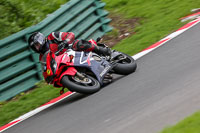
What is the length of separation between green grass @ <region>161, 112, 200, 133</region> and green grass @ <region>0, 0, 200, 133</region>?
411 centimetres

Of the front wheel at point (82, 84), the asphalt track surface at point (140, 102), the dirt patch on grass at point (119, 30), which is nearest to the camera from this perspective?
the asphalt track surface at point (140, 102)

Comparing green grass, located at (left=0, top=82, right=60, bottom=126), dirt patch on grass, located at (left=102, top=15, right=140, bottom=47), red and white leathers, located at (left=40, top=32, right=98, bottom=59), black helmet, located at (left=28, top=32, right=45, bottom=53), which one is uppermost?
black helmet, located at (left=28, top=32, right=45, bottom=53)

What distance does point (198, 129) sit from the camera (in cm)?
388

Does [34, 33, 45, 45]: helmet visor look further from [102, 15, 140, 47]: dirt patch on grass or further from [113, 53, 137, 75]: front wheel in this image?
[102, 15, 140, 47]: dirt patch on grass

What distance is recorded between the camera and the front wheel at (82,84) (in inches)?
262

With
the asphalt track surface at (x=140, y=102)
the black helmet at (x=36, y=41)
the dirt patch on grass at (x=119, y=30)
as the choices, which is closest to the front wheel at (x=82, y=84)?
the asphalt track surface at (x=140, y=102)

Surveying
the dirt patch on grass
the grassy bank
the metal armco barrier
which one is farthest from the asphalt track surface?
the grassy bank

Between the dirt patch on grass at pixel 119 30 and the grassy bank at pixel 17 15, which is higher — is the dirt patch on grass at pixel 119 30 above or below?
below

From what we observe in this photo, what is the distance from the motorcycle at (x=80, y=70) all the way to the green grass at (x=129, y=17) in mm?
1154

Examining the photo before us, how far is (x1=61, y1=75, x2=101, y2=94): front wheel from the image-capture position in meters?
6.65

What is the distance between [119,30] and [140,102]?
6457mm

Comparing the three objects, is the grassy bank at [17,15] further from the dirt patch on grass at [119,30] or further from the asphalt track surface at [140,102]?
the asphalt track surface at [140,102]

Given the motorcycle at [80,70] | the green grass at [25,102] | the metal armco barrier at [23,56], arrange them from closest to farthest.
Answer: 1. the motorcycle at [80,70]
2. the green grass at [25,102]
3. the metal armco barrier at [23,56]

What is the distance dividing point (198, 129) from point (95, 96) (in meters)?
3.09
